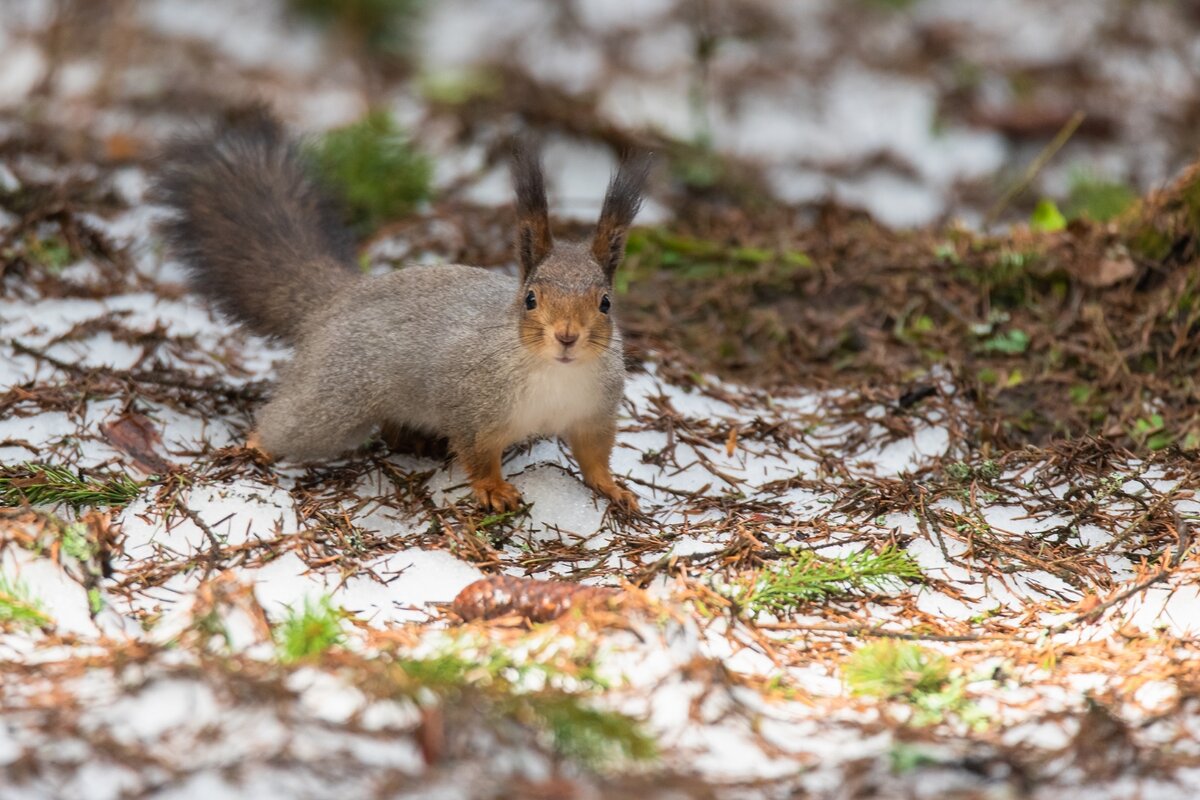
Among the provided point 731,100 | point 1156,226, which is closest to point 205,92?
point 731,100

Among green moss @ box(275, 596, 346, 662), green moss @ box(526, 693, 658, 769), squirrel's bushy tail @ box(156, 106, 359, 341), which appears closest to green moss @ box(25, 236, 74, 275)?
squirrel's bushy tail @ box(156, 106, 359, 341)

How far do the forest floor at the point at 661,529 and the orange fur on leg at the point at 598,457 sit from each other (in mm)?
58

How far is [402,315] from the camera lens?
11.3 ft

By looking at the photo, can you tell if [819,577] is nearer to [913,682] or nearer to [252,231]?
[913,682]

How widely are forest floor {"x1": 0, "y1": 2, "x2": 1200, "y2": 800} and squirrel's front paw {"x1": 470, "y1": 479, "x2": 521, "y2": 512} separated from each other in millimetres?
55

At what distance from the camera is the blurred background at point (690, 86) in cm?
544

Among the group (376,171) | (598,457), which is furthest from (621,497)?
(376,171)

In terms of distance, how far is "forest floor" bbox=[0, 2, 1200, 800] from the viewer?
1.82 metres

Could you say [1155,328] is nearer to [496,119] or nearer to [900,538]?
[900,538]

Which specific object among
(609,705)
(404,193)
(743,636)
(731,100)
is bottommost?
(609,705)

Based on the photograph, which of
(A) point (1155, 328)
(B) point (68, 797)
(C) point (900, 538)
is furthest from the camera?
(A) point (1155, 328)

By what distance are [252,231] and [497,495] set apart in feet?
3.85

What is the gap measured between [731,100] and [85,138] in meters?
3.13

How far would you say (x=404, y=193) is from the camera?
192 inches
